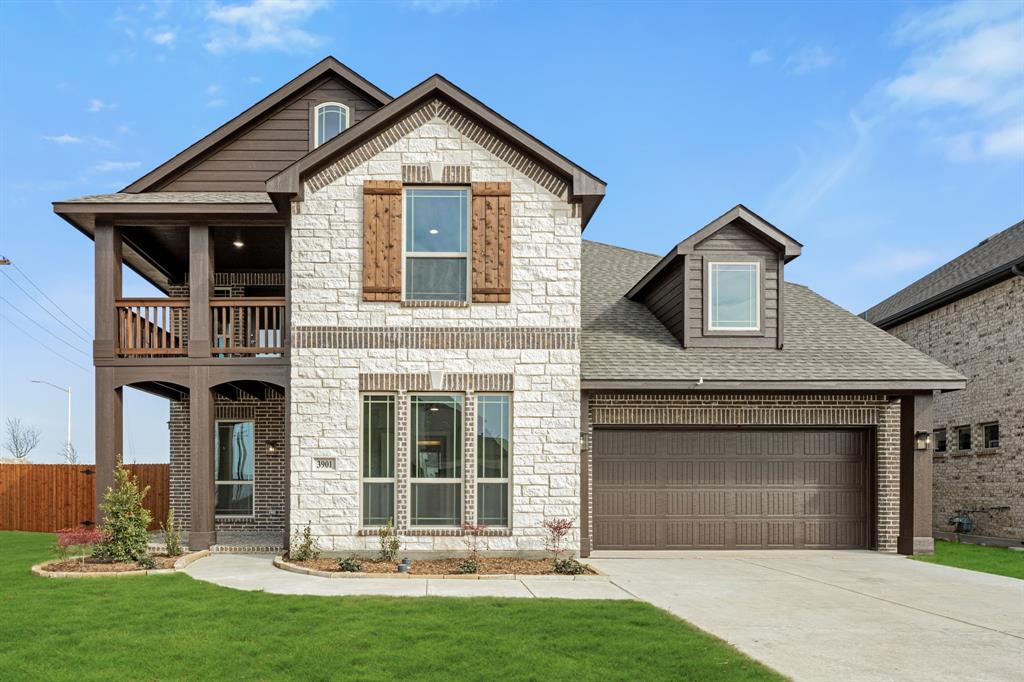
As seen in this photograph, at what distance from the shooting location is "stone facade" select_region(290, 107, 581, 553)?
12.0 metres

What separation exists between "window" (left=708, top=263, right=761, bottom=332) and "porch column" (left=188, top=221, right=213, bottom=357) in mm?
9169

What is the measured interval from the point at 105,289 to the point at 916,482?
14746 mm

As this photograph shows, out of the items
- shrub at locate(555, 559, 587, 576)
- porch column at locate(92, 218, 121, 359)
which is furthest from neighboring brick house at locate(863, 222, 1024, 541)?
porch column at locate(92, 218, 121, 359)

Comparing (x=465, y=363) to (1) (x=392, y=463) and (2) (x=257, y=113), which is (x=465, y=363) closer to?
(1) (x=392, y=463)

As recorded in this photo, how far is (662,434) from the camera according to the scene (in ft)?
45.9

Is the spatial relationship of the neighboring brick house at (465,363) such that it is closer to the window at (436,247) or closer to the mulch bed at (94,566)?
the window at (436,247)

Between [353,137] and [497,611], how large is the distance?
307 inches

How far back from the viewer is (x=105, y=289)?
13172 mm

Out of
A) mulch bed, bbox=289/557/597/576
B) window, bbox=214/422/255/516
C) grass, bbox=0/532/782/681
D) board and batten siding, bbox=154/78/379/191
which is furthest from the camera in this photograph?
window, bbox=214/422/255/516

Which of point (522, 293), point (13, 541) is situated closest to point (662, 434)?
point (522, 293)

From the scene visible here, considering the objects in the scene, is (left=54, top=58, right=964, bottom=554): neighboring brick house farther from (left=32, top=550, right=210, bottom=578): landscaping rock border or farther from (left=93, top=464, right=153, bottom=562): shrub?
(left=32, top=550, right=210, bottom=578): landscaping rock border

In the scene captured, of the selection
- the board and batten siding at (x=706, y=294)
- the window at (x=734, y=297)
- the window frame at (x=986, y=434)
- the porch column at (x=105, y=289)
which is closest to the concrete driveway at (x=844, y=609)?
the board and batten siding at (x=706, y=294)

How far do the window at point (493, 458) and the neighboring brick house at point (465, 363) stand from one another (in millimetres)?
36

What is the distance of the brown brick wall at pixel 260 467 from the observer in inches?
611
